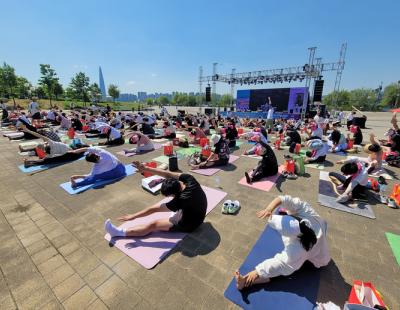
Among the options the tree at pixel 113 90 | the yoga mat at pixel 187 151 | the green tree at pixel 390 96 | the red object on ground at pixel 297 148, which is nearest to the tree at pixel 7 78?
the tree at pixel 113 90

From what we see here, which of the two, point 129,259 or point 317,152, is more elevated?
point 317,152

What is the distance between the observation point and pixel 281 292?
Answer: 7.02 ft

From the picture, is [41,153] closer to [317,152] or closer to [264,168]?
[264,168]

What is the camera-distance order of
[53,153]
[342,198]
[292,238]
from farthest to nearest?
[53,153] < [342,198] < [292,238]

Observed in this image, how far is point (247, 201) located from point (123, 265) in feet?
9.09

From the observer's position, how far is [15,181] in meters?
5.12

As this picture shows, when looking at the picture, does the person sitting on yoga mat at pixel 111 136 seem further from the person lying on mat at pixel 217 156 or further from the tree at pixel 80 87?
the tree at pixel 80 87

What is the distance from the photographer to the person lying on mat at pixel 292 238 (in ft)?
6.05

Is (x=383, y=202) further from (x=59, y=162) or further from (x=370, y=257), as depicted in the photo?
(x=59, y=162)

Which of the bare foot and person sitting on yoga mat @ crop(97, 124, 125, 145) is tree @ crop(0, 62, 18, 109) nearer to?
person sitting on yoga mat @ crop(97, 124, 125, 145)

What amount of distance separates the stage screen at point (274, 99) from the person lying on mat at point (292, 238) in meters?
30.0

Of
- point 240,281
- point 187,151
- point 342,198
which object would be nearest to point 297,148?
point 342,198

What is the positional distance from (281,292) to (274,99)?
3574cm

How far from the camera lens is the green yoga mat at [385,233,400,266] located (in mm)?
2730
